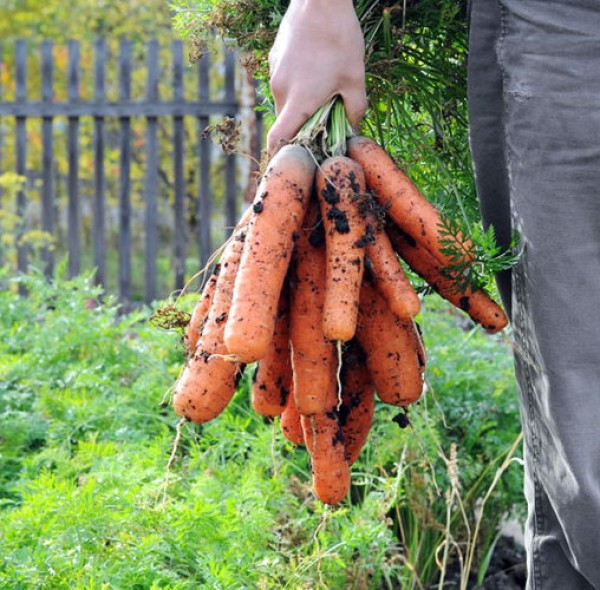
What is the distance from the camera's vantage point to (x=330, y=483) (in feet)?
5.76

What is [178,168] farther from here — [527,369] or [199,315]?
[527,369]

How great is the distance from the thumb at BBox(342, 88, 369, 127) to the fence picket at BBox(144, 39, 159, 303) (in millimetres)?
6321

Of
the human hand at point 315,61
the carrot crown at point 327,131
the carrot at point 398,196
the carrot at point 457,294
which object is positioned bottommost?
the carrot at point 457,294

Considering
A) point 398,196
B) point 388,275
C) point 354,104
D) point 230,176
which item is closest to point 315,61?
point 354,104

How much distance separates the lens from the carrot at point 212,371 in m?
1.67

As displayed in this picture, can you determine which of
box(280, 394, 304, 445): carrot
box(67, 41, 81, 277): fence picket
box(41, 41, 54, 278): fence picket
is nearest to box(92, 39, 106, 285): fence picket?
box(67, 41, 81, 277): fence picket

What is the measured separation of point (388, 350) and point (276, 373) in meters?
0.21

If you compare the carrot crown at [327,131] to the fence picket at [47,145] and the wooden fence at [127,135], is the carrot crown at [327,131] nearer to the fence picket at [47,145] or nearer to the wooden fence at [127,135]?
the wooden fence at [127,135]

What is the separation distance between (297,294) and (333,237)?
4.9 inches

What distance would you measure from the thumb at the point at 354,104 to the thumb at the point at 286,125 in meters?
0.07

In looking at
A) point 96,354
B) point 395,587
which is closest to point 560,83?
point 395,587

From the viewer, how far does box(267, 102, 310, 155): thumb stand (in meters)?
1.67

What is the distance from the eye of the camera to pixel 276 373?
1766mm

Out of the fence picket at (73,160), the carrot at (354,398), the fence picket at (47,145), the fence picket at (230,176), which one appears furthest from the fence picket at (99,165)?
the carrot at (354,398)
